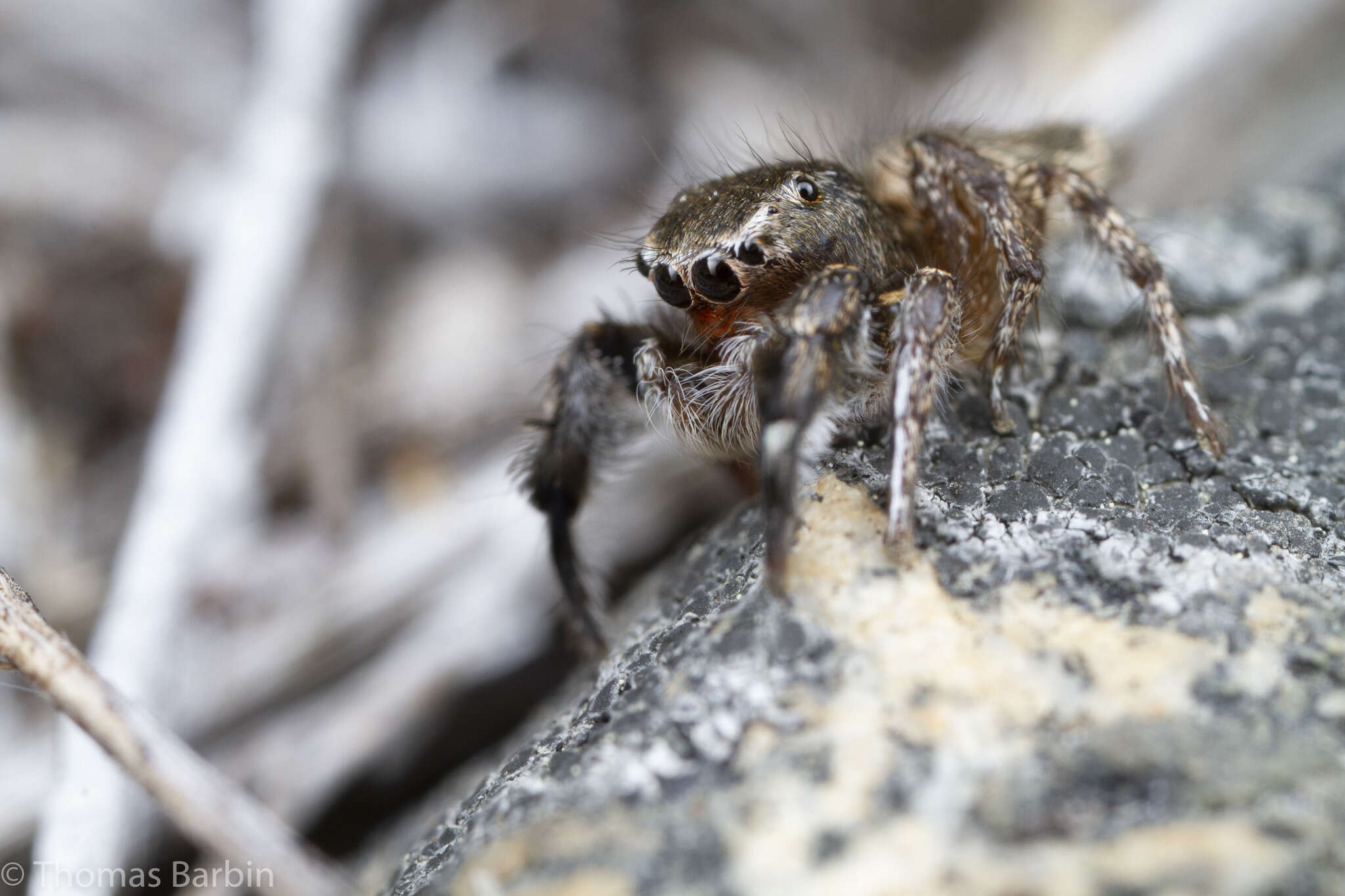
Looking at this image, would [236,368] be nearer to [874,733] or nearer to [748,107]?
[874,733]

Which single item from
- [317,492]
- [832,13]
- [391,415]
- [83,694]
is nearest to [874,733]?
[83,694]

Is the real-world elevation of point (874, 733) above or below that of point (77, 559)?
below

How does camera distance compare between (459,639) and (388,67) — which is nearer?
(459,639)

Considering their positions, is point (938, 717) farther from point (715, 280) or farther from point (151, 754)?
point (151, 754)

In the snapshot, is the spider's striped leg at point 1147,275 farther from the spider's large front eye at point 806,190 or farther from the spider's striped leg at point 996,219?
the spider's large front eye at point 806,190

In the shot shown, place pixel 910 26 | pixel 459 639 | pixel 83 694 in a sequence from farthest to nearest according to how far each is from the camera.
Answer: pixel 910 26, pixel 459 639, pixel 83 694

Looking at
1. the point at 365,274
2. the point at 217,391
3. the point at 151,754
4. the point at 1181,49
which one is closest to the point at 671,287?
the point at 151,754

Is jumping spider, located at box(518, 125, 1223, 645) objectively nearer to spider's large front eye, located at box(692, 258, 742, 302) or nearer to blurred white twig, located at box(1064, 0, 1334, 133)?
spider's large front eye, located at box(692, 258, 742, 302)
